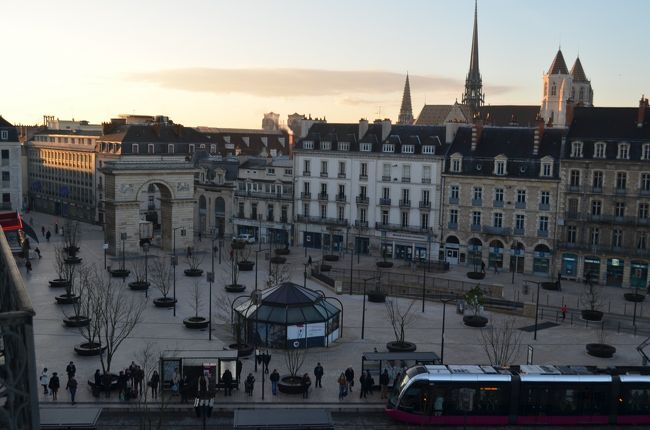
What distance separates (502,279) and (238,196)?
33.2 m

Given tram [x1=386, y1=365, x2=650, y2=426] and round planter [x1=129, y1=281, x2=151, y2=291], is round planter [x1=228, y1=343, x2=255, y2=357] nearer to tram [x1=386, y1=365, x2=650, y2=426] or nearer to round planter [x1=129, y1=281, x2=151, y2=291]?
tram [x1=386, y1=365, x2=650, y2=426]

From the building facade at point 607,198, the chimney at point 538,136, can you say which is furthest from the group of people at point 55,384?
A: the chimney at point 538,136

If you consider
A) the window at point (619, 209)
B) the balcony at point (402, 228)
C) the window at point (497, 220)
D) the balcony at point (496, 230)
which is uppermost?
the window at point (619, 209)

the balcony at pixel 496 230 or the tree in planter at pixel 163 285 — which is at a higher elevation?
the balcony at pixel 496 230

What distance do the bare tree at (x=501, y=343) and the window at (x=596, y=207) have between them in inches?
708

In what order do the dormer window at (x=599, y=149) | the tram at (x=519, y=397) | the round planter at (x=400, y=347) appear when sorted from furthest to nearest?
the dormer window at (x=599, y=149) → the round planter at (x=400, y=347) → the tram at (x=519, y=397)

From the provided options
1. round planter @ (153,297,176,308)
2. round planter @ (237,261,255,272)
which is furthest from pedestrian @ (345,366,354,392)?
round planter @ (237,261,255,272)

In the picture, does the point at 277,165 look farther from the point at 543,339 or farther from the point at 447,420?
the point at 447,420

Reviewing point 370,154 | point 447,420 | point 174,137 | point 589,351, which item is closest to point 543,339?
point 589,351

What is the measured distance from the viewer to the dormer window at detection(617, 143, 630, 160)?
187 ft

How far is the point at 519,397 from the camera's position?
27.8 metres

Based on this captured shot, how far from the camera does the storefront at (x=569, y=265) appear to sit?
59.7 m

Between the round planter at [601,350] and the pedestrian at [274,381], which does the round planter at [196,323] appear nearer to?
the pedestrian at [274,381]

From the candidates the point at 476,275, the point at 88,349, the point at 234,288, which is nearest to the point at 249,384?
the point at 88,349
